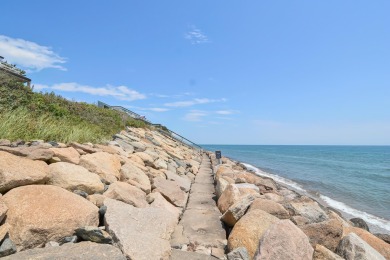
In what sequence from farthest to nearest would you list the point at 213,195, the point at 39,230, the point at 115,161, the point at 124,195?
the point at 213,195
the point at 115,161
the point at 124,195
the point at 39,230

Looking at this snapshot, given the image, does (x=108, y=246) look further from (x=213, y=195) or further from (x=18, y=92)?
(x=18, y=92)

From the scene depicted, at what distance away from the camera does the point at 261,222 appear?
14.0ft

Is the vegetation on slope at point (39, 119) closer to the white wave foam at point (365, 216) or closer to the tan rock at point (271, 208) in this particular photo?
the tan rock at point (271, 208)

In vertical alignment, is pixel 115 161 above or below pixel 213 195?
above

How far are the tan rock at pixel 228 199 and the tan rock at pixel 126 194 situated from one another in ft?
5.97

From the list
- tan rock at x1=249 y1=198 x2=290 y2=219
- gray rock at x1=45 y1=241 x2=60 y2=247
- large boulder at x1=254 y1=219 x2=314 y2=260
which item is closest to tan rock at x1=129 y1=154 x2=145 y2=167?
tan rock at x1=249 y1=198 x2=290 y2=219

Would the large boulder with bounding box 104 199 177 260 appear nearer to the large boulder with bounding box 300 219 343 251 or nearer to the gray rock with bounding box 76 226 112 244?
the gray rock with bounding box 76 226 112 244

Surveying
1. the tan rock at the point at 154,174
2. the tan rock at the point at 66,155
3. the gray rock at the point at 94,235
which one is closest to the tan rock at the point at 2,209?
the gray rock at the point at 94,235

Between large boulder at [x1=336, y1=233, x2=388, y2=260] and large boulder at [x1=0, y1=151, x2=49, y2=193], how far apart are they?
442cm

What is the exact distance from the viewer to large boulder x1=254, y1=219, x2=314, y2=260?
340 centimetres

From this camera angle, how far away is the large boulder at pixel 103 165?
521 centimetres

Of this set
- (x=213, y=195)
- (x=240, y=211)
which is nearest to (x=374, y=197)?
(x=213, y=195)

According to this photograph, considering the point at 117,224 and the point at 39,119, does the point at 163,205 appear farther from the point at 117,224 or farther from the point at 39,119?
the point at 39,119

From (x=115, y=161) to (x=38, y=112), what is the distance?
5582 mm
